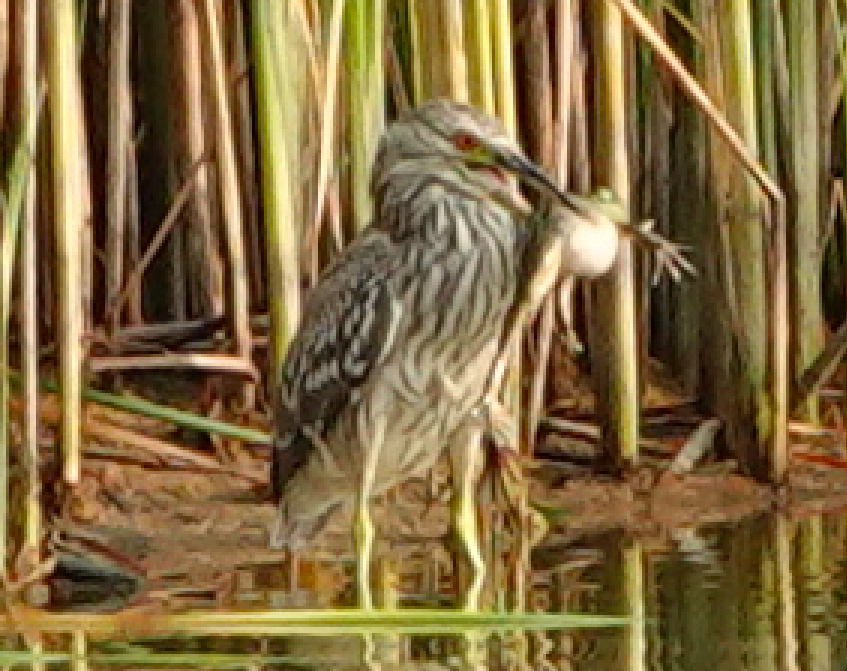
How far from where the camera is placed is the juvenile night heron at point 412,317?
6438 mm

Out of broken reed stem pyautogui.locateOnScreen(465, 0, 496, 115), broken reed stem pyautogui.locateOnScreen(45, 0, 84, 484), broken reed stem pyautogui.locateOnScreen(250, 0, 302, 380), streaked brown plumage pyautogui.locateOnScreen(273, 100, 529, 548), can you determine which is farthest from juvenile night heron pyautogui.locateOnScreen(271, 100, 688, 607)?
broken reed stem pyautogui.locateOnScreen(45, 0, 84, 484)

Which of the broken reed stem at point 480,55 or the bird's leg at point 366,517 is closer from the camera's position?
the bird's leg at point 366,517

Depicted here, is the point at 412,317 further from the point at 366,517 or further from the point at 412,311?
the point at 366,517

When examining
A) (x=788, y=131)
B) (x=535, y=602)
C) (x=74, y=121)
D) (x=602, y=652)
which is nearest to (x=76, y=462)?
(x=74, y=121)

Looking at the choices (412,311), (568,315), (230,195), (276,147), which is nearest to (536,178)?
(412,311)

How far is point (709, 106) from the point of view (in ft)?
22.1

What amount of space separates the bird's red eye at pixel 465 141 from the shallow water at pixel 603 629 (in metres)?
0.92

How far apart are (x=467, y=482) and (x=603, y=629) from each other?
1.17 meters

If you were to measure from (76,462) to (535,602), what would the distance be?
114 cm

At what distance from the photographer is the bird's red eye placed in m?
6.29

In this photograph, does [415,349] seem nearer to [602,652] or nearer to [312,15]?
[312,15]

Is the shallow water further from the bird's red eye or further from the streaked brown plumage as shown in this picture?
the bird's red eye

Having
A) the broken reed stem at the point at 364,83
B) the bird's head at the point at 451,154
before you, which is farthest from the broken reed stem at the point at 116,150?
the bird's head at the point at 451,154

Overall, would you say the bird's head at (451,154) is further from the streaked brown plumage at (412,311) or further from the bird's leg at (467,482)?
the bird's leg at (467,482)
